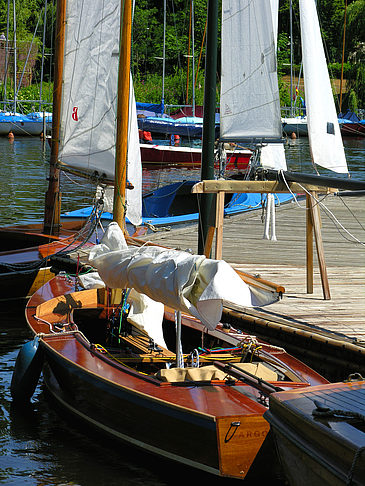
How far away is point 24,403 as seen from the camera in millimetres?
9359

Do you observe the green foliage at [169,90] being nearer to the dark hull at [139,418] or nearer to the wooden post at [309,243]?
the wooden post at [309,243]

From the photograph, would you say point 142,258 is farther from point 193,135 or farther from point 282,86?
point 282,86

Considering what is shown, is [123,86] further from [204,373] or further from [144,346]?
[204,373]

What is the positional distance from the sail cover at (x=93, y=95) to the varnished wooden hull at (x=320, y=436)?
621 cm

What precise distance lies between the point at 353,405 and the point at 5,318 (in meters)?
8.36

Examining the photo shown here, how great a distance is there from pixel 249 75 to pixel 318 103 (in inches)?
134

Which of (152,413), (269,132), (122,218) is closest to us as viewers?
(152,413)

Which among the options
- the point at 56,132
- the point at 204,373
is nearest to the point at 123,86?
the point at 204,373

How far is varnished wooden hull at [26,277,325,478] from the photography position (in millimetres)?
6680

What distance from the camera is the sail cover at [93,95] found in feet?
40.2

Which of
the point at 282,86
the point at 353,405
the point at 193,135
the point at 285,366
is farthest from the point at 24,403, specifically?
the point at 282,86

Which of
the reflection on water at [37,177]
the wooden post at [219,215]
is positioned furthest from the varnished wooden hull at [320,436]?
the reflection on water at [37,177]

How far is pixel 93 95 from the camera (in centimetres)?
1282

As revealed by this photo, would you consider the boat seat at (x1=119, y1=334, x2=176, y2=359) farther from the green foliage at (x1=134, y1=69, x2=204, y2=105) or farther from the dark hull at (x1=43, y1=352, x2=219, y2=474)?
the green foliage at (x1=134, y1=69, x2=204, y2=105)
